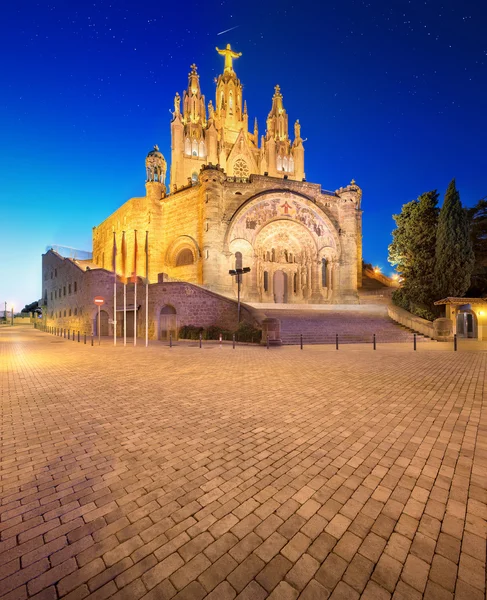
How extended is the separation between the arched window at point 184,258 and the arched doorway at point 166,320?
10037mm

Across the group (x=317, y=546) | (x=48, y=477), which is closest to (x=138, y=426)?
(x=48, y=477)

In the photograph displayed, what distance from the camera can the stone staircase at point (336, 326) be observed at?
1770 cm

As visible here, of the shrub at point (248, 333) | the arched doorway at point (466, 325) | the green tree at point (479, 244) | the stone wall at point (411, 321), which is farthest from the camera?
the green tree at point (479, 244)

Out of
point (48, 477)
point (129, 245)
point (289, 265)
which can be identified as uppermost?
point (129, 245)

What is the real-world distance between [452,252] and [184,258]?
79.5ft

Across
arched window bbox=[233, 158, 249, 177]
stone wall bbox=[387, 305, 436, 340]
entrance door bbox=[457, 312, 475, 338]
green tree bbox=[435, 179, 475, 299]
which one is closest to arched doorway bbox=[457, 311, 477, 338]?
entrance door bbox=[457, 312, 475, 338]

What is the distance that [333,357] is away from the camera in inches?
449

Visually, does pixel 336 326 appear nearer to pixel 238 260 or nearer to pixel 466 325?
pixel 466 325

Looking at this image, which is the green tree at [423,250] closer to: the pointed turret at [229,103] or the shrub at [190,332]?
the shrub at [190,332]

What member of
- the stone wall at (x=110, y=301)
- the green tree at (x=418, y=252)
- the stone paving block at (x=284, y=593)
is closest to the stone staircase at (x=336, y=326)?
the green tree at (x=418, y=252)

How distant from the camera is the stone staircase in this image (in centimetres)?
1770

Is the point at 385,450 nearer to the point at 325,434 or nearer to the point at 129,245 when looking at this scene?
the point at 325,434

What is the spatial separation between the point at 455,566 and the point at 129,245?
3780 cm

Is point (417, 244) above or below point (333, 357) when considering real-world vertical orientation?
above
